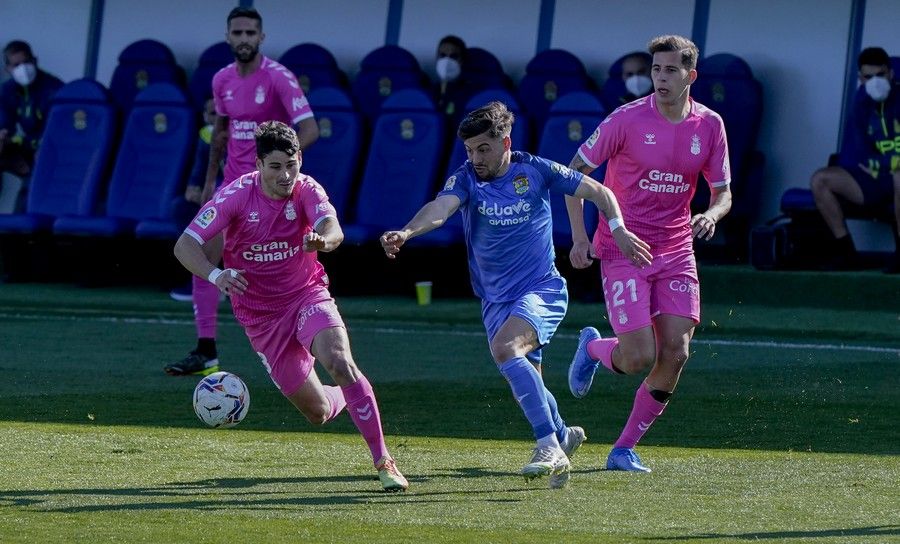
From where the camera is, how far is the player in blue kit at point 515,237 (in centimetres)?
754

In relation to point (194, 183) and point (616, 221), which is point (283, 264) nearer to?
point (616, 221)

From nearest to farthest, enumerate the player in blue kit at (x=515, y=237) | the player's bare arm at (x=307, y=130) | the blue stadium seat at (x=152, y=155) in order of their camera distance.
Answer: the player in blue kit at (x=515, y=237) → the player's bare arm at (x=307, y=130) → the blue stadium seat at (x=152, y=155)

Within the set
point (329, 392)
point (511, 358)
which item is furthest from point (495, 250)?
point (329, 392)

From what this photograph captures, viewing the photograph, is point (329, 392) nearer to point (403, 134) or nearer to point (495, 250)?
point (495, 250)

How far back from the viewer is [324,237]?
7.48 metres

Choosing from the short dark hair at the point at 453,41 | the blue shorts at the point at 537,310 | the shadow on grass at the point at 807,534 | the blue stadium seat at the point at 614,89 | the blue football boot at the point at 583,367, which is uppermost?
the short dark hair at the point at 453,41

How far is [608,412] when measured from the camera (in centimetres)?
976

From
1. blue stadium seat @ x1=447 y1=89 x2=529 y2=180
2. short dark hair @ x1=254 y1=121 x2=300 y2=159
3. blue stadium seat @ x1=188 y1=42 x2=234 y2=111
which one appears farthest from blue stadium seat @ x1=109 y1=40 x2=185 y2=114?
short dark hair @ x1=254 y1=121 x2=300 y2=159

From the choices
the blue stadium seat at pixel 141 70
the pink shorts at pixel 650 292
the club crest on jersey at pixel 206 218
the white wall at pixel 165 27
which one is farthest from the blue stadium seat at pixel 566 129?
the club crest on jersey at pixel 206 218

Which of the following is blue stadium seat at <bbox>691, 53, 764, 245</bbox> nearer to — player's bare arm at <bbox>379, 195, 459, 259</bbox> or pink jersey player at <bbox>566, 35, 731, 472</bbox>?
pink jersey player at <bbox>566, 35, 731, 472</bbox>

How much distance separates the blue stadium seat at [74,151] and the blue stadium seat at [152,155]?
287mm

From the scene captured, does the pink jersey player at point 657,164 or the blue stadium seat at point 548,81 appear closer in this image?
the pink jersey player at point 657,164

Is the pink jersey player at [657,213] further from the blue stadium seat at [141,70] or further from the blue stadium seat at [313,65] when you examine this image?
the blue stadium seat at [141,70]

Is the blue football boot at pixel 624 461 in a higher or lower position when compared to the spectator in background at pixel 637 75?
lower
